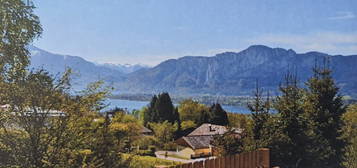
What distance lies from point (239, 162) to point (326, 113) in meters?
8.66

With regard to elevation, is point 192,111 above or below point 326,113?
below

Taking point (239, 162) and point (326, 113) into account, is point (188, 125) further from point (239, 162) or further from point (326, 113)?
point (239, 162)

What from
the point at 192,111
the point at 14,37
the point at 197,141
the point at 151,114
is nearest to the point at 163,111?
the point at 151,114

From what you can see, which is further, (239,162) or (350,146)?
(350,146)

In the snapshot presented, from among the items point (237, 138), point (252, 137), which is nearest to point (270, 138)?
point (252, 137)

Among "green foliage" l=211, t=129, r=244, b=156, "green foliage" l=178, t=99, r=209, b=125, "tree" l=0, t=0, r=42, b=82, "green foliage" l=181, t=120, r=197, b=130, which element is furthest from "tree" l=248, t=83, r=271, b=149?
"green foliage" l=178, t=99, r=209, b=125

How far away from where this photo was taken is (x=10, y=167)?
20.5ft

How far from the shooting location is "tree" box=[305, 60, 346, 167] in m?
12.4

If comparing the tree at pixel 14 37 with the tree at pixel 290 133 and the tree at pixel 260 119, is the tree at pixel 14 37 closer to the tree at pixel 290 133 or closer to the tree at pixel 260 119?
the tree at pixel 260 119

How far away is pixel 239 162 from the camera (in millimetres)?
5441

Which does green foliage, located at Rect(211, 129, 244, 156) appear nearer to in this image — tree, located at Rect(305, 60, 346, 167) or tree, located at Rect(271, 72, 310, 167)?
tree, located at Rect(271, 72, 310, 167)

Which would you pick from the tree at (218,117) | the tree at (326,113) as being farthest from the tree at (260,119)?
the tree at (218,117)

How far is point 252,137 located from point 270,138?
678 mm

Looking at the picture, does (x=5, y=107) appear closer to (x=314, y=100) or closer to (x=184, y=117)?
(x=314, y=100)
